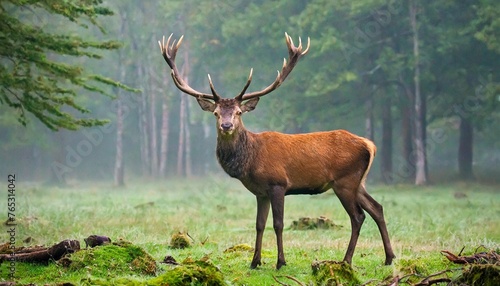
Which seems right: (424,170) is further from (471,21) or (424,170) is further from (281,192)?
(281,192)

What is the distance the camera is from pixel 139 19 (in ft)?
164

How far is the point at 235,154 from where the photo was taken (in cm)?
931

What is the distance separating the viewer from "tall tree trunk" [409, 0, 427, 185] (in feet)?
105

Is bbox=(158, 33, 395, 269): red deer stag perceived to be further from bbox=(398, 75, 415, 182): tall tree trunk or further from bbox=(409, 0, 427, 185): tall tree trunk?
bbox=(398, 75, 415, 182): tall tree trunk

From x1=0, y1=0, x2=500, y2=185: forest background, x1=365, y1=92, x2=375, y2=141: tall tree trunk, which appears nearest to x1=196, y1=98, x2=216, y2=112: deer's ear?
x1=0, y1=0, x2=500, y2=185: forest background

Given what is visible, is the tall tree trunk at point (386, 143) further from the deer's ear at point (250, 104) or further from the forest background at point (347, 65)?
the deer's ear at point (250, 104)

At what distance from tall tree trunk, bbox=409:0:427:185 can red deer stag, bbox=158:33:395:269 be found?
2284cm

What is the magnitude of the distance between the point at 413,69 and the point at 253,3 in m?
10.7

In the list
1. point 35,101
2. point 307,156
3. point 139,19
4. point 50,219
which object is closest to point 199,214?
point 50,219

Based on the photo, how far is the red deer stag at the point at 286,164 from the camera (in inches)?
363

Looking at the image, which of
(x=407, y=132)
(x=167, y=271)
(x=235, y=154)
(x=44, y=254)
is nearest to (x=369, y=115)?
(x=407, y=132)

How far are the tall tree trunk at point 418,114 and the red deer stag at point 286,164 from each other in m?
22.8

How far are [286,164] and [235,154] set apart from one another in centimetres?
65

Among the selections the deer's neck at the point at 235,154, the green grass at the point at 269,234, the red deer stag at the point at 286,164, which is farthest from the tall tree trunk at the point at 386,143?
the deer's neck at the point at 235,154
